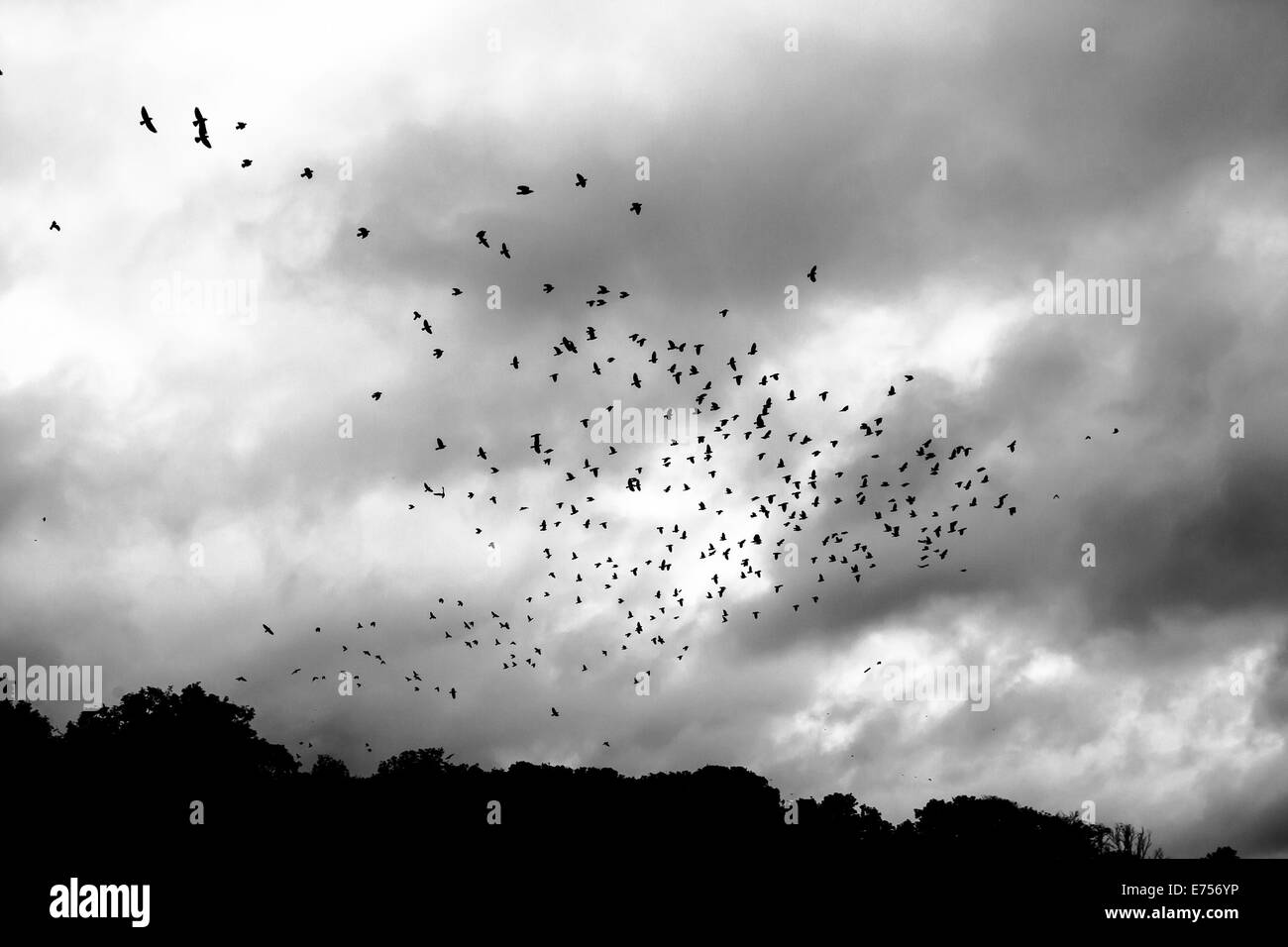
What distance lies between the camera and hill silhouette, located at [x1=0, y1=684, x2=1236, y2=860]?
65.9m

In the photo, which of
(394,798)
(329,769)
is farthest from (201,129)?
(329,769)

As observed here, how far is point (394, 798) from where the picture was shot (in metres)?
80.1

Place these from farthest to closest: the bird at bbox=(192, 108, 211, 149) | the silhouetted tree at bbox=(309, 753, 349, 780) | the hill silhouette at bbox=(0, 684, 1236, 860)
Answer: the silhouetted tree at bbox=(309, 753, 349, 780)
the hill silhouette at bbox=(0, 684, 1236, 860)
the bird at bbox=(192, 108, 211, 149)

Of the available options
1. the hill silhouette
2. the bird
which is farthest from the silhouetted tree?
the bird

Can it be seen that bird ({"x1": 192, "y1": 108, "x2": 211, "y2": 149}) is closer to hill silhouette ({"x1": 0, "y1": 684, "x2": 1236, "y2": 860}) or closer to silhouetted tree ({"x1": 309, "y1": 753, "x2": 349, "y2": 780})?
hill silhouette ({"x1": 0, "y1": 684, "x2": 1236, "y2": 860})

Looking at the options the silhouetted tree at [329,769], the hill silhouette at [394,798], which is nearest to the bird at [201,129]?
the hill silhouette at [394,798]

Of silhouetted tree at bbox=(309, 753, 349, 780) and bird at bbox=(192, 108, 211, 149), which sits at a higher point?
bird at bbox=(192, 108, 211, 149)

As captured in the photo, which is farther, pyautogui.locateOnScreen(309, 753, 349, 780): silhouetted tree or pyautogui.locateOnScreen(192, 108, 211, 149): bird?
pyautogui.locateOnScreen(309, 753, 349, 780): silhouetted tree

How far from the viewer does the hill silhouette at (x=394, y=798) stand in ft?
216

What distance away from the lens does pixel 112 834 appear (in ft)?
175

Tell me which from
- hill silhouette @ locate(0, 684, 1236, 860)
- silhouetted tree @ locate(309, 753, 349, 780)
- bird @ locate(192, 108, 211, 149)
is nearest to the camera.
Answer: bird @ locate(192, 108, 211, 149)
